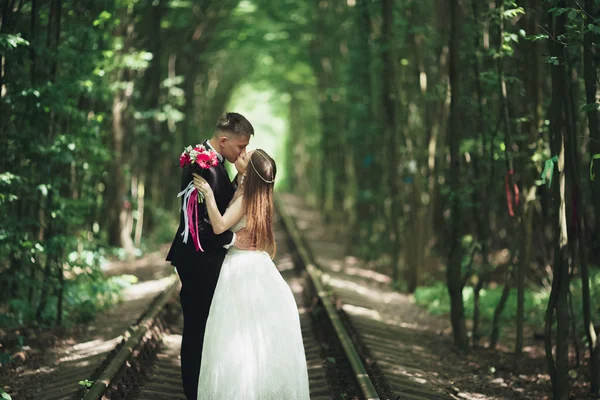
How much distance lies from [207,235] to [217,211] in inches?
10.7

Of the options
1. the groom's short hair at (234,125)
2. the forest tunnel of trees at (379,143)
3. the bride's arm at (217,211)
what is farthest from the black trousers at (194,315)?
the forest tunnel of trees at (379,143)

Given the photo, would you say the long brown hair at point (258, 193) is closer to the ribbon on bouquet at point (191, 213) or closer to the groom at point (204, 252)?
the groom at point (204, 252)

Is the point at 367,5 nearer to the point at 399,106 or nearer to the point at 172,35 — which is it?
the point at 399,106

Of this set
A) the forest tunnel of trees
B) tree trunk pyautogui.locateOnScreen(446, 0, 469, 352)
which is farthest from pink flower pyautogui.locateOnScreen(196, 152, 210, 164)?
tree trunk pyautogui.locateOnScreen(446, 0, 469, 352)

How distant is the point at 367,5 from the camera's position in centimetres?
1545

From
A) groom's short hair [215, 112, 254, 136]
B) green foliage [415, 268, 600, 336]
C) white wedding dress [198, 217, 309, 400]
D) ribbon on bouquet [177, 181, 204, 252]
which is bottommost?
green foliage [415, 268, 600, 336]

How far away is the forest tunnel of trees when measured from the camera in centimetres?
791

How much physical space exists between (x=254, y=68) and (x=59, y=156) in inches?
1092

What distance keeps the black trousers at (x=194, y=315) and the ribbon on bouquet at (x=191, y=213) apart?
32 cm

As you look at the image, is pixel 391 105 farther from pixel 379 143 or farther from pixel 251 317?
pixel 251 317

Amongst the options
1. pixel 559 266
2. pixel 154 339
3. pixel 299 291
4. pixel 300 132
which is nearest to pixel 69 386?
pixel 154 339

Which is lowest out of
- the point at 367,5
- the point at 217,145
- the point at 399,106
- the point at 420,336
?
the point at 420,336

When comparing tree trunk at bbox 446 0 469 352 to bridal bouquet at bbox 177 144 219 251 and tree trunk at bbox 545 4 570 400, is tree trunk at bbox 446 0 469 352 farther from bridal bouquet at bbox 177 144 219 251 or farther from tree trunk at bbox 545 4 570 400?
bridal bouquet at bbox 177 144 219 251

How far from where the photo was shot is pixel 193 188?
5773 mm
